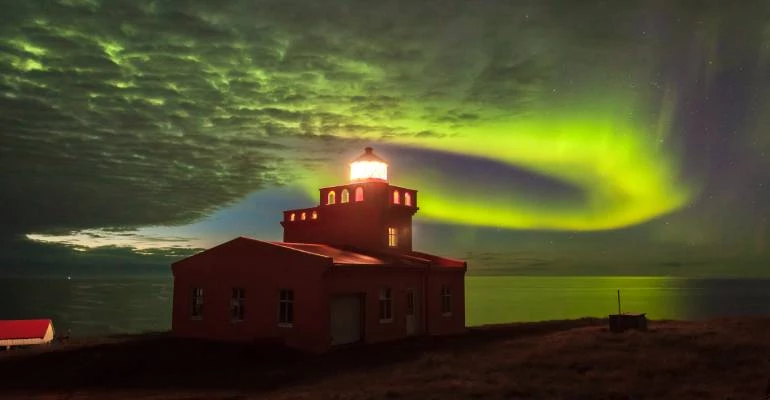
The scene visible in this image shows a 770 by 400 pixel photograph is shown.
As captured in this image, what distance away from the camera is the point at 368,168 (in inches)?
1266

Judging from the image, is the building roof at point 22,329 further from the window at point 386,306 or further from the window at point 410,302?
the window at point 386,306

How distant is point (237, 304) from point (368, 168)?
409 inches

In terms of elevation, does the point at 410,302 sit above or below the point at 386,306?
above

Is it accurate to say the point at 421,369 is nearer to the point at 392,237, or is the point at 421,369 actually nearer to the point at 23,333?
the point at 392,237

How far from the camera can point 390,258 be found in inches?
1148

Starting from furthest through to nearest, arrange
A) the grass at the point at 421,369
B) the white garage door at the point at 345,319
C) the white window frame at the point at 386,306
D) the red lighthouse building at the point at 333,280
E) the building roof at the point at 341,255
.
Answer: the white window frame at the point at 386,306, the building roof at the point at 341,255, the white garage door at the point at 345,319, the red lighthouse building at the point at 333,280, the grass at the point at 421,369

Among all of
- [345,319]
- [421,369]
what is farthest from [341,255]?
[421,369]

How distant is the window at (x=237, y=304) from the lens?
26.1 metres

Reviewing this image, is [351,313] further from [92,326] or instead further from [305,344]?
[92,326]

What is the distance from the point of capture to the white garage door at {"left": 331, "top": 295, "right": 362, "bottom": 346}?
A: 81.1 ft

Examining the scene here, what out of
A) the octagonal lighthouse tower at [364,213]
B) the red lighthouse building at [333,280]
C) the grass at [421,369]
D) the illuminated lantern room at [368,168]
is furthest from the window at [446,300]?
the illuminated lantern room at [368,168]

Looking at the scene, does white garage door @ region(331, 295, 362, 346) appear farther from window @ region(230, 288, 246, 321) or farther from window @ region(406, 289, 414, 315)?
window @ region(230, 288, 246, 321)

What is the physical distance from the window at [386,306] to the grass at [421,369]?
63.6 inches

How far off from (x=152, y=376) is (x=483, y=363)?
11076 millimetres
